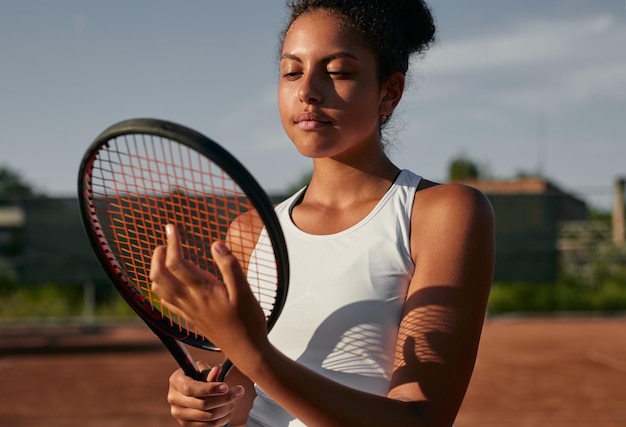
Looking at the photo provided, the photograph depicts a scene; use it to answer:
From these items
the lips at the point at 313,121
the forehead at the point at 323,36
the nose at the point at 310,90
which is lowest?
the lips at the point at 313,121

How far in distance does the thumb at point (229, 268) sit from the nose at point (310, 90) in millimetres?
393

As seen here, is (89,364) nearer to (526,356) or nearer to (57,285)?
(57,285)

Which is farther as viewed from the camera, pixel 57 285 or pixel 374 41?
pixel 57 285

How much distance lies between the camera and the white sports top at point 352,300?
1343 mm

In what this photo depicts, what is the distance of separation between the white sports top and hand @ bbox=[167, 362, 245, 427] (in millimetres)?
64

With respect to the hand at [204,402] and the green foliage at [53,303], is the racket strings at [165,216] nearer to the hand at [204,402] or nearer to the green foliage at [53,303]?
the hand at [204,402]

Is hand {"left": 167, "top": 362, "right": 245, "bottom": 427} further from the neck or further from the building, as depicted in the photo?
the building

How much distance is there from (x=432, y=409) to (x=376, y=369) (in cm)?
13

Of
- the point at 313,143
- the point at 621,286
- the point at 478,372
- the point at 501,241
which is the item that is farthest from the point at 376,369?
the point at 621,286

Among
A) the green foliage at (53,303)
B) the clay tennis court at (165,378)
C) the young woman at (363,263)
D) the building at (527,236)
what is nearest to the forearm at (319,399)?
the young woman at (363,263)

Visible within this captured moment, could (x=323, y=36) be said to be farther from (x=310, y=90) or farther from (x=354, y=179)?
(x=354, y=179)

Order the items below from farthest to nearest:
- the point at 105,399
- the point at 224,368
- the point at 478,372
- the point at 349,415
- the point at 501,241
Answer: the point at 501,241 → the point at 478,372 → the point at 105,399 → the point at 224,368 → the point at 349,415

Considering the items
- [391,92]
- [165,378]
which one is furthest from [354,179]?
[165,378]

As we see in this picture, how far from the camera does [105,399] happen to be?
7875 millimetres
